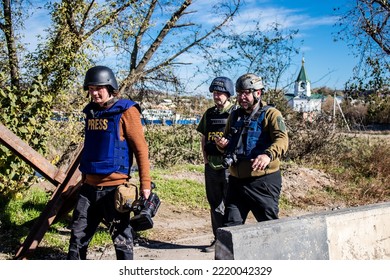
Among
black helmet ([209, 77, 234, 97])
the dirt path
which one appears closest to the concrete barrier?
the dirt path

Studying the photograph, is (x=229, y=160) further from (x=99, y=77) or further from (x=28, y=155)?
(x=28, y=155)

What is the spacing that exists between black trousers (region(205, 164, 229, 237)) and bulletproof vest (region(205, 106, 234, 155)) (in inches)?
9.4

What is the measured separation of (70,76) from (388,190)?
7.27 meters

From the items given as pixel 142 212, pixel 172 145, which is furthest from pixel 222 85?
pixel 172 145

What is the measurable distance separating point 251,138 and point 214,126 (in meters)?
1.22

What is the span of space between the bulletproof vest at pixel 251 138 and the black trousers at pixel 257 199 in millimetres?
243

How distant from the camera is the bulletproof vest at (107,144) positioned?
12.5 ft

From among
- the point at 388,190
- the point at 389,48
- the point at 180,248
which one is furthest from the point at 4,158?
the point at 389,48

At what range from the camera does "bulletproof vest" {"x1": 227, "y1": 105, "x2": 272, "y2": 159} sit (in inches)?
166

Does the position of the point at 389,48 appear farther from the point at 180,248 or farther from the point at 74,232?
the point at 74,232

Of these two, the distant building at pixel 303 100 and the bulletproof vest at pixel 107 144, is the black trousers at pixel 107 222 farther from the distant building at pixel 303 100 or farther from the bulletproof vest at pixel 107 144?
the distant building at pixel 303 100

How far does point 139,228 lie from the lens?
151 inches

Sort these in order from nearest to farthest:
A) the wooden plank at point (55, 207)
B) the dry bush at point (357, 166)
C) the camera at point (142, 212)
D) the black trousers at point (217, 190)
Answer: the camera at point (142, 212) < the wooden plank at point (55, 207) < the black trousers at point (217, 190) < the dry bush at point (357, 166)

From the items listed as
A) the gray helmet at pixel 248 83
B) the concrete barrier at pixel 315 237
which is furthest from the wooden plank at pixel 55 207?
the concrete barrier at pixel 315 237
